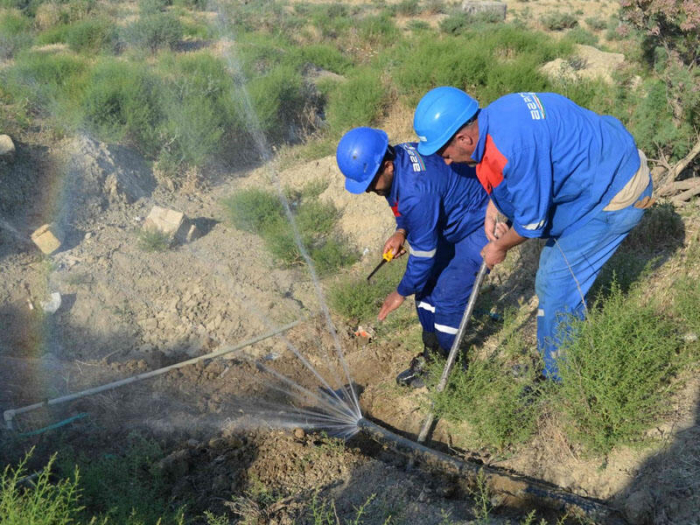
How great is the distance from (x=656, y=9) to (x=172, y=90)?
21.3 feet

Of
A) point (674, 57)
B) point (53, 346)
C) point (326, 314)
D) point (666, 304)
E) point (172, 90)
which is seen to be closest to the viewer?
point (666, 304)

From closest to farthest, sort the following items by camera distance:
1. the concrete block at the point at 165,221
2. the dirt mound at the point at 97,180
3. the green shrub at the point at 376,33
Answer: the concrete block at the point at 165,221 → the dirt mound at the point at 97,180 → the green shrub at the point at 376,33

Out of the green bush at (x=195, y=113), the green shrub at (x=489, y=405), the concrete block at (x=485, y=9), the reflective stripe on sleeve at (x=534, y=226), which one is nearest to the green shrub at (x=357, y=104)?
the green bush at (x=195, y=113)

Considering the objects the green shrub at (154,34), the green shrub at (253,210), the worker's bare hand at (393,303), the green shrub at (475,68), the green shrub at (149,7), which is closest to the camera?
the worker's bare hand at (393,303)

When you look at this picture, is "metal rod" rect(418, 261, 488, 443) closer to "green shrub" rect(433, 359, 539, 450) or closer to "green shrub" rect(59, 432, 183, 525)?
"green shrub" rect(433, 359, 539, 450)

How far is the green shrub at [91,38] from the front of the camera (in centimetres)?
1144

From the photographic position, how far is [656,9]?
5.86 metres

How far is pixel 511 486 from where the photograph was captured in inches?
139

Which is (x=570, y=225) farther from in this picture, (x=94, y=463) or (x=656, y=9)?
(x=656, y=9)

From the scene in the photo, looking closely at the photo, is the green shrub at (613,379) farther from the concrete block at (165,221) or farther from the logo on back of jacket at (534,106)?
the concrete block at (165,221)

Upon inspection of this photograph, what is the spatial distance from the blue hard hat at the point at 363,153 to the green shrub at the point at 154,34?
9648 millimetres

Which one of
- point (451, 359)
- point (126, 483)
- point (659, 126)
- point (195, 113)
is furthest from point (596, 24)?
point (126, 483)

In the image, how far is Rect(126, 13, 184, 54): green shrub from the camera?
11742mm

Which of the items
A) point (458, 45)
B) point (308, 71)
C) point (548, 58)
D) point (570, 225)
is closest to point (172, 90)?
point (308, 71)
